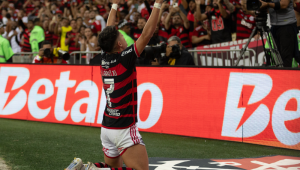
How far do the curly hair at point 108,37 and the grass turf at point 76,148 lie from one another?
2307mm

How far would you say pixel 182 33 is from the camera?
1076 centimetres

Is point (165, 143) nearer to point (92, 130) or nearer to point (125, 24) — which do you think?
point (92, 130)

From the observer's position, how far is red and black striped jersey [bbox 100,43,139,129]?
3447mm

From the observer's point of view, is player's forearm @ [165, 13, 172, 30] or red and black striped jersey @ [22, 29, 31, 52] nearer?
player's forearm @ [165, 13, 172, 30]

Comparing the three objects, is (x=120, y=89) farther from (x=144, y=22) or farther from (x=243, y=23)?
(x=243, y=23)

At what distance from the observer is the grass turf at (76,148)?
5.34m

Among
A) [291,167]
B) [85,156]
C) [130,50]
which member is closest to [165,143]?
[85,156]

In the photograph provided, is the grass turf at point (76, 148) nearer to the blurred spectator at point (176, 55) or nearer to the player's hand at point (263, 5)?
the blurred spectator at point (176, 55)

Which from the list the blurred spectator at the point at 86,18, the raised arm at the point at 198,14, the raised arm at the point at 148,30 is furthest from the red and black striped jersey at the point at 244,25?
the raised arm at the point at 148,30

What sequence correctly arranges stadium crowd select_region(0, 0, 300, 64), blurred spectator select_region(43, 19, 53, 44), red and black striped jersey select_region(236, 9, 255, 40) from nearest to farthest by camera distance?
red and black striped jersey select_region(236, 9, 255, 40) → stadium crowd select_region(0, 0, 300, 64) → blurred spectator select_region(43, 19, 53, 44)

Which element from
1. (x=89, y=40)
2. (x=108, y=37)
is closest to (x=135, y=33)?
(x=89, y=40)

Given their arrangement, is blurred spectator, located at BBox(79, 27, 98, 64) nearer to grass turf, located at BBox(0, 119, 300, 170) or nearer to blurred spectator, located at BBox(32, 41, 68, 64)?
blurred spectator, located at BBox(32, 41, 68, 64)

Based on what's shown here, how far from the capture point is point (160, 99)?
7508 mm

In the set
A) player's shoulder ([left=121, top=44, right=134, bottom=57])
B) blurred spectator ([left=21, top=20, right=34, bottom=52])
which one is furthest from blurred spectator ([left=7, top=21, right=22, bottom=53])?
player's shoulder ([left=121, top=44, right=134, bottom=57])
